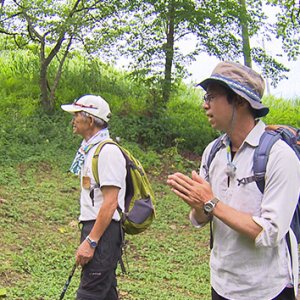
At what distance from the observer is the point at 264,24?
42.2 feet

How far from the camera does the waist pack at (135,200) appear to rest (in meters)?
3.82

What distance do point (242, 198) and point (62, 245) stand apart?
4.97 m

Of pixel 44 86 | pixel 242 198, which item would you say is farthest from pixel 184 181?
pixel 44 86

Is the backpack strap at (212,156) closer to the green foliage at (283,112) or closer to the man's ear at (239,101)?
the man's ear at (239,101)

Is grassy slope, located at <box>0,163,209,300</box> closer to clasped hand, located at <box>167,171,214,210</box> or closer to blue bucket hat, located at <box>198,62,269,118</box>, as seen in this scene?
clasped hand, located at <box>167,171,214,210</box>

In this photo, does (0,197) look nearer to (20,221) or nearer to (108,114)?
(20,221)

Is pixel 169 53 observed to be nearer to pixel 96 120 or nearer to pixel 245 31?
pixel 245 31

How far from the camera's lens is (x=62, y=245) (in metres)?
A: 6.96

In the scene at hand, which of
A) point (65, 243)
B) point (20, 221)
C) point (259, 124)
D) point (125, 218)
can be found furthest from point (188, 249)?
point (259, 124)

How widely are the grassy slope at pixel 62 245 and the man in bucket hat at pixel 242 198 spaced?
3.07 metres

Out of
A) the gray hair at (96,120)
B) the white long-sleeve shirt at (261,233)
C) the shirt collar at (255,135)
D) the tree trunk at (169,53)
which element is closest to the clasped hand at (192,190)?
the white long-sleeve shirt at (261,233)

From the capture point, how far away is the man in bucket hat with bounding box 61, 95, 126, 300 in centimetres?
358

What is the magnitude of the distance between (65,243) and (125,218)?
3.49 m

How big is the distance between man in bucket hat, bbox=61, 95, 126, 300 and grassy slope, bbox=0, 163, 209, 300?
5.05 feet
